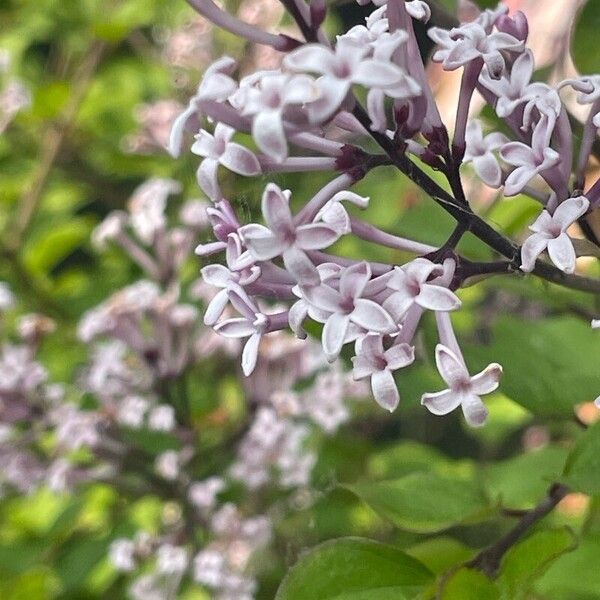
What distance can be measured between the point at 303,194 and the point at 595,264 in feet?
1.84

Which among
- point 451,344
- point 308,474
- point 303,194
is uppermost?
point 451,344

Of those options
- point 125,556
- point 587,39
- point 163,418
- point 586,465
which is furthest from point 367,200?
point 125,556

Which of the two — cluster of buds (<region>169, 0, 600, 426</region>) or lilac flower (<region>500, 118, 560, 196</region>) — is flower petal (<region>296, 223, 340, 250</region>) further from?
lilac flower (<region>500, 118, 560, 196</region>)

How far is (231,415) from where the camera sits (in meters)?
1.50

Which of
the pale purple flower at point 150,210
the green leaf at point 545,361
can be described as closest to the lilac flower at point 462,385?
the green leaf at point 545,361

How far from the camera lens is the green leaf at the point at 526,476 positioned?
892 millimetres

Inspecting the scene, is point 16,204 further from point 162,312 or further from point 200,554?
point 200,554

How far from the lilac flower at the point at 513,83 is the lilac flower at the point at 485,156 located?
2 cm

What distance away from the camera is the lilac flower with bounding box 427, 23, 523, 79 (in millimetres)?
492

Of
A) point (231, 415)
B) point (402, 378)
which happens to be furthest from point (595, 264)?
point (231, 415)

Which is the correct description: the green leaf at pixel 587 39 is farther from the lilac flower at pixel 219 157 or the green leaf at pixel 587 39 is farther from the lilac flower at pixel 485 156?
the lilac flower at pixel 219 157

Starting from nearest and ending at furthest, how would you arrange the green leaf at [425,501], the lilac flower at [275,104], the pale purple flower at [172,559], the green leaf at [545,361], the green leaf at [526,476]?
the lilac flower at [275,104] < the green leaf at [425,501] < the green leaf at [545,361] < the green leaf at [526,476] < the pale purple flower at [172,559]

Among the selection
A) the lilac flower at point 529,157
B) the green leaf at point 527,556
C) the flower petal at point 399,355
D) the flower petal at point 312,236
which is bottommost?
the green leaf at point 527,556

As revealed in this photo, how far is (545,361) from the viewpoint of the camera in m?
0.84
